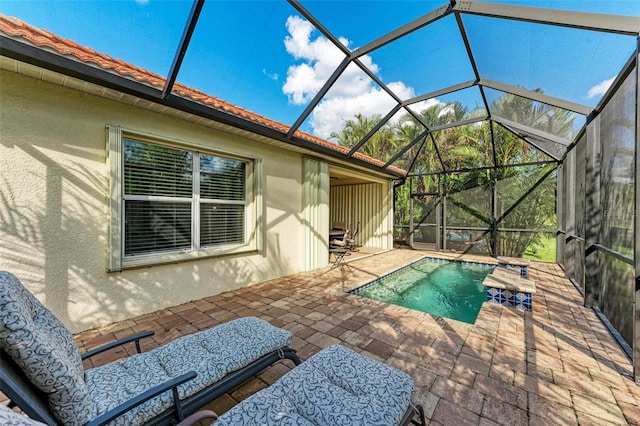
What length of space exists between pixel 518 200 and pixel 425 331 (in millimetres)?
7078

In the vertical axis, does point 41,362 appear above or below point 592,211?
below

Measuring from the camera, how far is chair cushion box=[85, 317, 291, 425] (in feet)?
4.63

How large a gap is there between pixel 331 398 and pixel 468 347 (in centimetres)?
205

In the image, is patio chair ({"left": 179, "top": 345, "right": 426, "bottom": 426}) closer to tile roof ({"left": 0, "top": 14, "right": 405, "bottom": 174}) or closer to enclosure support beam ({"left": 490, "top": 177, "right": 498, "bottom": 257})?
tile roof ({"left": 0, "top": 14, "right": 405, "bottom": 174})

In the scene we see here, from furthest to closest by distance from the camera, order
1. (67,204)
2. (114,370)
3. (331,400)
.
→ (67,204) → (114,370) → (331,400)

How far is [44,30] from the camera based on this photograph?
2945 mm

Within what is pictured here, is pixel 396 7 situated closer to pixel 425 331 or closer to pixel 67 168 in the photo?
pixel 425 331

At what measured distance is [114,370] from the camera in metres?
1.68

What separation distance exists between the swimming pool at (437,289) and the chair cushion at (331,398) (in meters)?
3.20

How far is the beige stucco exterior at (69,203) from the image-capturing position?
2.64 metres

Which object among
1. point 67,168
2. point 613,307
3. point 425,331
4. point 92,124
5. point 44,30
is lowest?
point 425,331

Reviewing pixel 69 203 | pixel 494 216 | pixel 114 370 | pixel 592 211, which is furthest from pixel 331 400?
pixel 494 216

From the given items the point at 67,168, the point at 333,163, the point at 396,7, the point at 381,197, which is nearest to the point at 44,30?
the point at 67,168

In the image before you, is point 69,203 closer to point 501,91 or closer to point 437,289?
point 437,289
